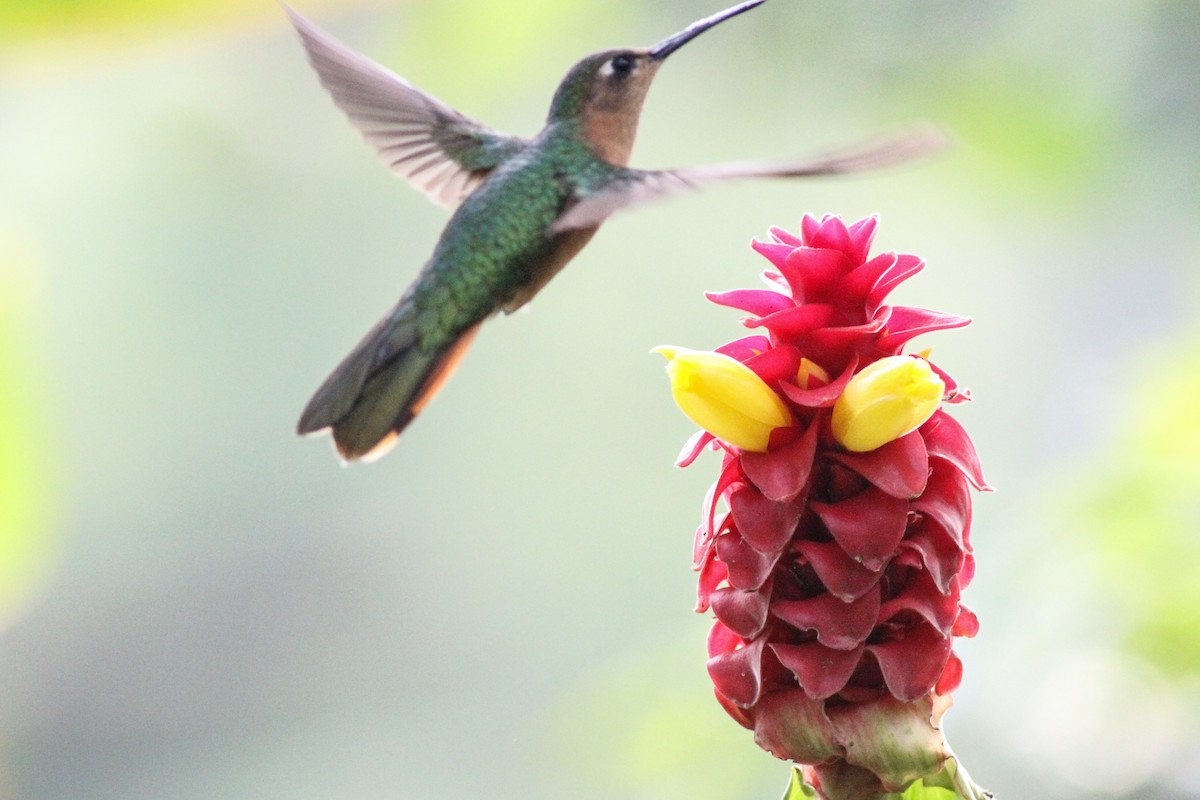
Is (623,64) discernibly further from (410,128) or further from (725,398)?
(725,398)

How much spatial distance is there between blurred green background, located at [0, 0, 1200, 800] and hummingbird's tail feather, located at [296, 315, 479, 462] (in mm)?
1275

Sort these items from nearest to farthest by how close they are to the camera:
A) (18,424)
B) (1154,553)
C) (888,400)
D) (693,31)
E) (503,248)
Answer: (888,400), (693,31), (503,248), (1154,553), (18,424)

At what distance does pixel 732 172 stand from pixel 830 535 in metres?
0.21

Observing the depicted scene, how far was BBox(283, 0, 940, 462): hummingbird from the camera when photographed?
106 centimetres

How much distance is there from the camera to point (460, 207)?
1.18 metres

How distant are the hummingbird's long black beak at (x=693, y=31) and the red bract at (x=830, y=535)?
245 millimetres

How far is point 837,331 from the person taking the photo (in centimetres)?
71

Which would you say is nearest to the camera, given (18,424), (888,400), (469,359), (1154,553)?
(888,400)

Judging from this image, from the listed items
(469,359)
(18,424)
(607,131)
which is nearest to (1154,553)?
(607,131)

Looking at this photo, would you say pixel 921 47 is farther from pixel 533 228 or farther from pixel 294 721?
pixel 294 721

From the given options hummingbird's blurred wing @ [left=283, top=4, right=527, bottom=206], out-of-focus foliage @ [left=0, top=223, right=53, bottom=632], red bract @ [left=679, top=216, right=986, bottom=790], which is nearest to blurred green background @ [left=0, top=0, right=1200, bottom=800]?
out-of-focus foliage @ [left=0, top=223, right=53, bottom=632]

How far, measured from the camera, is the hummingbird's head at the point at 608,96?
1142 mm

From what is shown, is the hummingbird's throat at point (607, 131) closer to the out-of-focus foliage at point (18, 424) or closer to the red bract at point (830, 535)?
the red bract at point (830, 535)

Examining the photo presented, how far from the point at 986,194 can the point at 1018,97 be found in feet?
0.82
